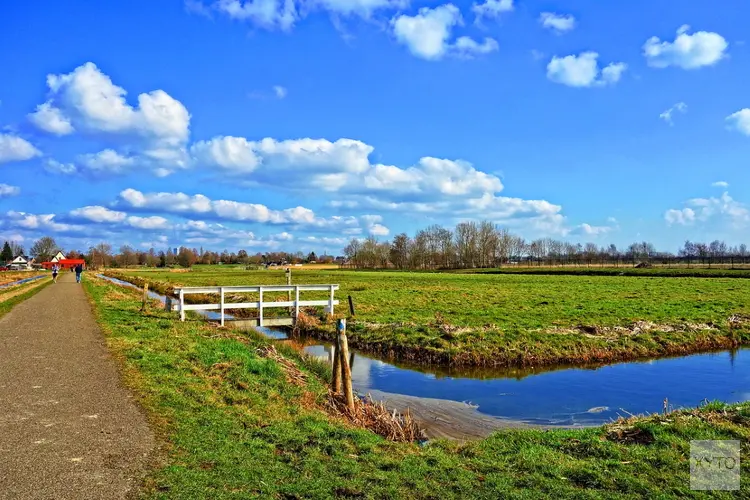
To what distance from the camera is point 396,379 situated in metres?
14.3

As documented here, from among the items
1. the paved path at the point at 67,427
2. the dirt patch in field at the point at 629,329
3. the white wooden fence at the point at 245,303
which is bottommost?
the dirt patch in field at the point at 629,329

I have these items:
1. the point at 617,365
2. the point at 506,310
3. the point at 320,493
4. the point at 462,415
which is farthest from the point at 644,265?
the point at 320,493

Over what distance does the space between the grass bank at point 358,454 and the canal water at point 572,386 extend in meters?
3.02

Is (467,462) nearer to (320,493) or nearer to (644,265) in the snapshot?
(320,493)

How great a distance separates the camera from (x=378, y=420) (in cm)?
902

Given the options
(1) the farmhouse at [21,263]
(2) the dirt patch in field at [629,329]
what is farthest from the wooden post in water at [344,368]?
(1) the farmhouse at [21,263]

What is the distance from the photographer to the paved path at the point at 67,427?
5125mm

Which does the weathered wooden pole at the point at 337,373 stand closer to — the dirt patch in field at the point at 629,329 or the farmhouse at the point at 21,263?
the dirt patch in field at the point at 629,329

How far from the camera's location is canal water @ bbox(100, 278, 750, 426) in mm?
11211

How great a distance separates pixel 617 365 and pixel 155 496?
48.7ft

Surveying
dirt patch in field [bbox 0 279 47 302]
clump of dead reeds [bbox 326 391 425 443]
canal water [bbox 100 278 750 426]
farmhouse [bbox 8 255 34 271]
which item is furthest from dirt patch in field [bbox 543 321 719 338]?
farmhouse [bbox 8 255 34 271]

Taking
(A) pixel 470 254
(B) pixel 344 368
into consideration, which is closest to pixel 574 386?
(B) pixel 344 368

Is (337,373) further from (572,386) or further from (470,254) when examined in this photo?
(470,254)

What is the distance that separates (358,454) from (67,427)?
3.95m
